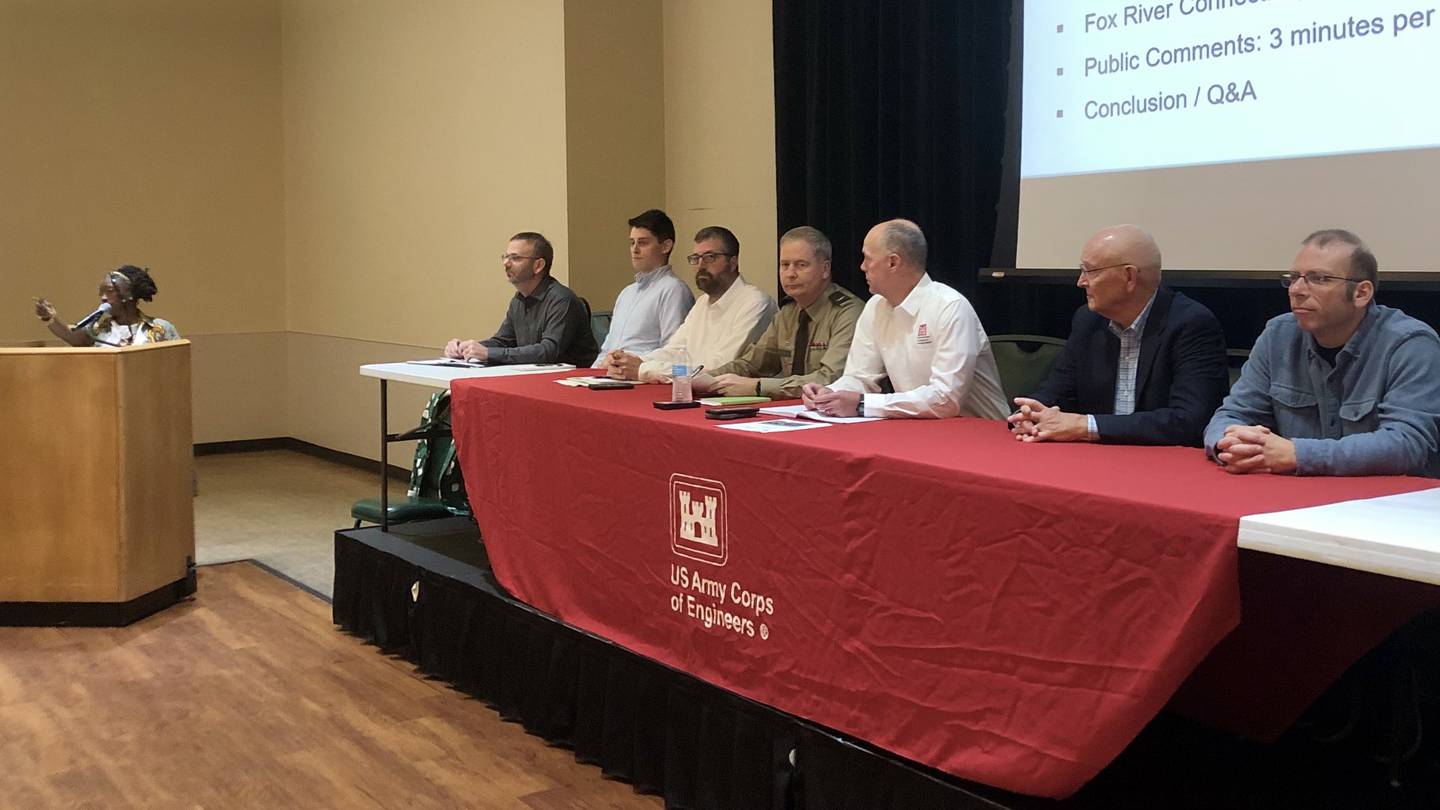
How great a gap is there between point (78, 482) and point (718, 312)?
2.21m

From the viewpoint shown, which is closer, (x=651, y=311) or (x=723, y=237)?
(x=723, y=237)

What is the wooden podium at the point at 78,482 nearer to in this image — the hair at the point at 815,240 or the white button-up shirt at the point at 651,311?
the white button-up shirt at the point at 651,311

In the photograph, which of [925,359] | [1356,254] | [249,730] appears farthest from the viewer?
[249,730]

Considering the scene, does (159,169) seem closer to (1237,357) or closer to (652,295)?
(652,295)

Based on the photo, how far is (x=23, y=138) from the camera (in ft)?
25.5

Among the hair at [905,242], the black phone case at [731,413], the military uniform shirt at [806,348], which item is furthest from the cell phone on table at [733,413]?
the hair at [905,242]

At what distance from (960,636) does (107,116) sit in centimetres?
737

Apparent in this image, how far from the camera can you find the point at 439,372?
4.41 metres

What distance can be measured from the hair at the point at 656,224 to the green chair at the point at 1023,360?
4.96 feet

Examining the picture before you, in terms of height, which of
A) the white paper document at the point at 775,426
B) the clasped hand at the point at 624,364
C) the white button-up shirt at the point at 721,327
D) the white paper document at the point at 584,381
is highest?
the white button-up shirt at the point at 721,327

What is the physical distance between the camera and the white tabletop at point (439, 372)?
4199 millimetres

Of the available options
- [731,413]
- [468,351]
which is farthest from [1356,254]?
[468,351]

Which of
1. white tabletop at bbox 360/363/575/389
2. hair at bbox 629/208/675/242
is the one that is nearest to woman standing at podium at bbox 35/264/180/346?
white tabletop at bbox 360/363/575/389

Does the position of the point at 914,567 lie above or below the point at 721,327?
below
